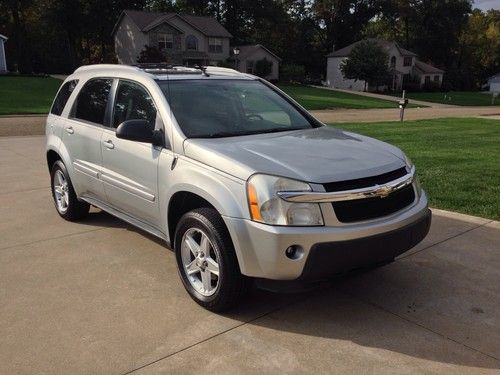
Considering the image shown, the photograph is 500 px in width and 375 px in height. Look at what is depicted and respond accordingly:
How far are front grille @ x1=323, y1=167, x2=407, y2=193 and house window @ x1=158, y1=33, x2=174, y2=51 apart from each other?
53264 millimetres

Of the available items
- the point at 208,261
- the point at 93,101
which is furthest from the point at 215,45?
the point at 208,261

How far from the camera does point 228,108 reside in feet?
15.1

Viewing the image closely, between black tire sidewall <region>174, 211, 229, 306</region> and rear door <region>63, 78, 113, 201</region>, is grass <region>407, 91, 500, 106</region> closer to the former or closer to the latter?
rear door <region>63, 78, 113, 201</region>

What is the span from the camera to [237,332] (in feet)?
11.3

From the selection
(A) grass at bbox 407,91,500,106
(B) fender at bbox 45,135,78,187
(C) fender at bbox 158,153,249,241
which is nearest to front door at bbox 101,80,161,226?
(C) fender at bbox 158,153,249,241

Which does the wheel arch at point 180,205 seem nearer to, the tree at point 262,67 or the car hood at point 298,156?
the car hood at point 298,156

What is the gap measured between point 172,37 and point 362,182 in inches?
2156

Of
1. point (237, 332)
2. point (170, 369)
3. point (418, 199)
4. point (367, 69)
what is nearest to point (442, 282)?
point (418, 199)

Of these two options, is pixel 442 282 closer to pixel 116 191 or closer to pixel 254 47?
pixel 116 191

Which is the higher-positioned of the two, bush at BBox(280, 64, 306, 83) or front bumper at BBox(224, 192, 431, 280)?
bush at BBox(280, 64, 306, 83)

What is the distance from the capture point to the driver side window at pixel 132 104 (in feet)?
14.5

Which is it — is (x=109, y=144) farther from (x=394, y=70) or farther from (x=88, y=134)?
(x=394, y=70)

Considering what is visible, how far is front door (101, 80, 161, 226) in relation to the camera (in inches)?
165

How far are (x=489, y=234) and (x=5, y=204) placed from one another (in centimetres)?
591
